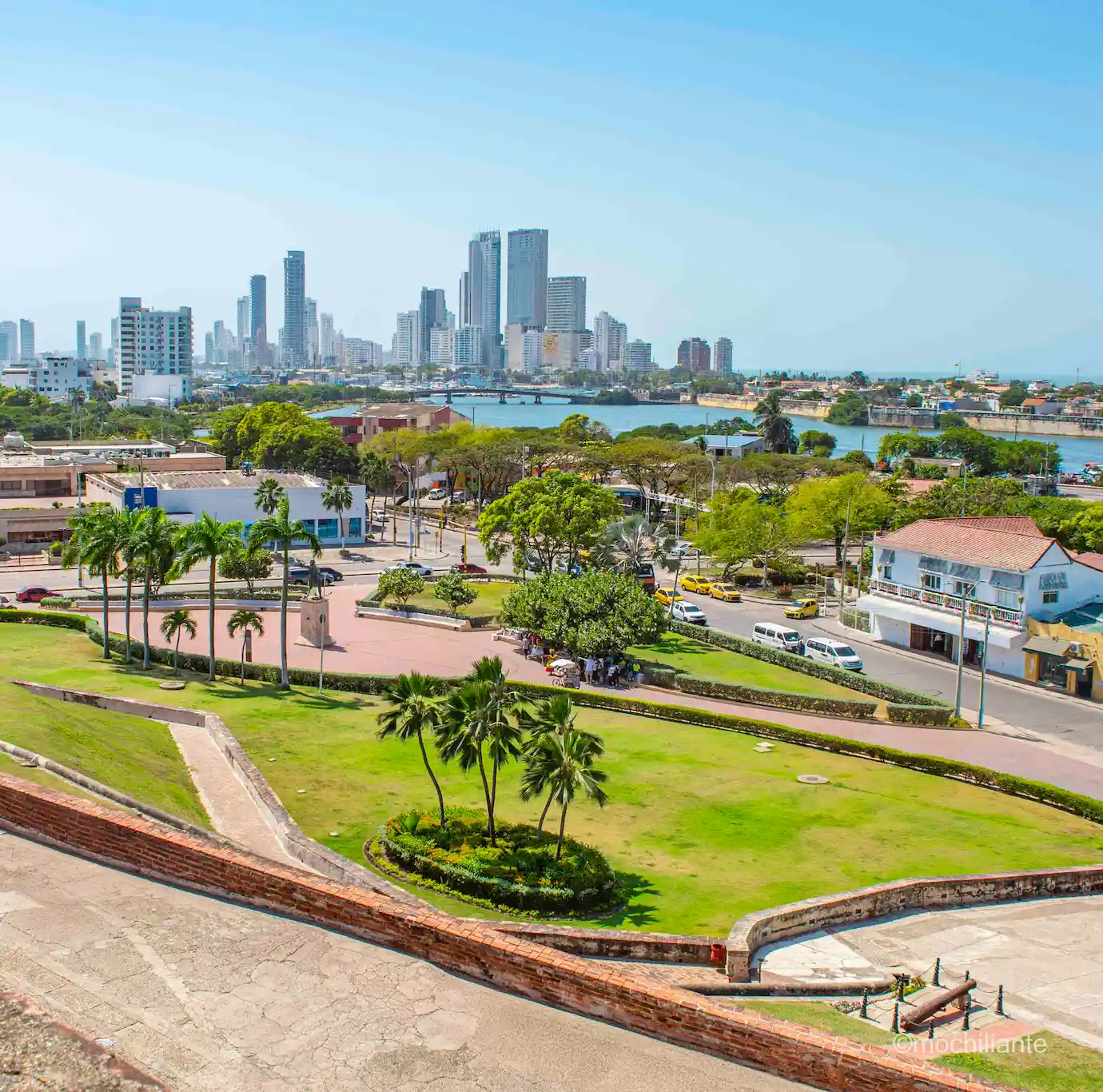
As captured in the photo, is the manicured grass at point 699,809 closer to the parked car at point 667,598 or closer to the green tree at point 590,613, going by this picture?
the green tree at point 590,613

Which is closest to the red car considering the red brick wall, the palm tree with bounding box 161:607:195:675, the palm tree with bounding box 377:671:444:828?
the palm tree with bounding box 161:607:195:675

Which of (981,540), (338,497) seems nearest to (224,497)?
(338,497)

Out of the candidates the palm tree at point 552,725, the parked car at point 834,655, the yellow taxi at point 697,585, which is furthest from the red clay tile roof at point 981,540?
the palm tree at point 552,725

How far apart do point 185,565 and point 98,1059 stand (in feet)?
117

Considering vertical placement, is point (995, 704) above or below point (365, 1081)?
below

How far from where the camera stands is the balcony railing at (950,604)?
49031 millimetres

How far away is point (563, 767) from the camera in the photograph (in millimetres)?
23781

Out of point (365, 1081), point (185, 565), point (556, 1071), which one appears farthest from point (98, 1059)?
point (185, 565)

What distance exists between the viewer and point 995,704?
43.8 metres

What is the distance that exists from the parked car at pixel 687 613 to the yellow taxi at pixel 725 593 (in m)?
6.63

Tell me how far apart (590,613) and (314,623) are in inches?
478

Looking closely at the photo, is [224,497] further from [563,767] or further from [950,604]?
[563,767]

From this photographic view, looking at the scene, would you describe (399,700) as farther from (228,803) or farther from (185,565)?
(185,565)

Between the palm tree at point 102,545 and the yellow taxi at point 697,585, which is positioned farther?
the yellow taxi at point 697,585
